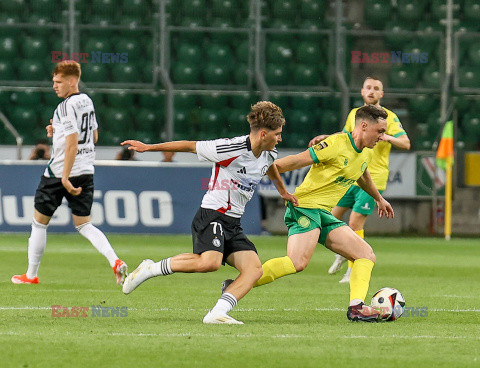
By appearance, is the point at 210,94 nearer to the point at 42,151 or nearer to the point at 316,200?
the point at 42,151

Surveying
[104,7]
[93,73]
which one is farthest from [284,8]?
[93,73]

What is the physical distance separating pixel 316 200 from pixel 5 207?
33.4ft

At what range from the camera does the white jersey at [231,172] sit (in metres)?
7.11

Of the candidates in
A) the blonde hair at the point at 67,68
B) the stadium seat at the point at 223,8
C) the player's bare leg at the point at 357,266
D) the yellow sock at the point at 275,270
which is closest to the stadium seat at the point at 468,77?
the stadium seat at the point at 223,8

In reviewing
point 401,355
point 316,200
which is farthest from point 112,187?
point 401,355

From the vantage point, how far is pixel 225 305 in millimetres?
7055

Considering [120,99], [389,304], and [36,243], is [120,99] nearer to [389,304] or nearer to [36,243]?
[36,243]

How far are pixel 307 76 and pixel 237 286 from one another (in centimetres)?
1467

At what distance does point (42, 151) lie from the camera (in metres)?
18.1

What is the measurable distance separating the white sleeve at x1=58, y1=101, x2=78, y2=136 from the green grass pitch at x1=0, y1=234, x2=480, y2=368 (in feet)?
4.75

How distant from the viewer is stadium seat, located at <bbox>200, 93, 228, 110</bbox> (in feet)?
68.9

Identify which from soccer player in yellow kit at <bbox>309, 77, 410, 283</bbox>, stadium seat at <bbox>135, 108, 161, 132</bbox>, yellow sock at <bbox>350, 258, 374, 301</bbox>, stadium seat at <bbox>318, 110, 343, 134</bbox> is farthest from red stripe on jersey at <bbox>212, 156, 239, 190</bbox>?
stadium seat at <bbox>135, 108, 161, 132</bbox>

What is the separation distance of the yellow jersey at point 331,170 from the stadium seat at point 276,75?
13.3m

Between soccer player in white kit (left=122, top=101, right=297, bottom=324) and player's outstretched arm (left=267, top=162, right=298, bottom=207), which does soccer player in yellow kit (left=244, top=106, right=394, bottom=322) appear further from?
soccer player in white kit (left=122, top=101, right=297, bottom=324)
